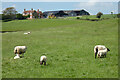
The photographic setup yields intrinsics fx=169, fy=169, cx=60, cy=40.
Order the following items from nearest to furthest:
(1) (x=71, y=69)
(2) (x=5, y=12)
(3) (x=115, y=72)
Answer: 1. (3) (x=115, y=72)
2. (1) (x=71, y=69)
3. (2) (x=5, y=12)

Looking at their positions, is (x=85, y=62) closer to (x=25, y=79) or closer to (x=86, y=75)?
(x=86, y=75)

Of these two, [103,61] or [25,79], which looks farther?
[103,61]

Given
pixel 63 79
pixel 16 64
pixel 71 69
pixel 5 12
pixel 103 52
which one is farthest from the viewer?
pixel 5 12

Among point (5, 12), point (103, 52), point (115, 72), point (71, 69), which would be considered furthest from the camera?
point (5, 12)

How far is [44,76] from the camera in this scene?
12828 millimetres

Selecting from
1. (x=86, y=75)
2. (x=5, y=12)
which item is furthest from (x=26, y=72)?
(x=5, y=12)

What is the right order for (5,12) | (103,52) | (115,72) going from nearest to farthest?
1. (115,72)
2. (103,52)
3. (5,12)

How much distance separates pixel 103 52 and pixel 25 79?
962 centimetres

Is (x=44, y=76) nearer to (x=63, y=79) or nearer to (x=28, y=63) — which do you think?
(x=63, y=79)

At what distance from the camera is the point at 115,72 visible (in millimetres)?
13445

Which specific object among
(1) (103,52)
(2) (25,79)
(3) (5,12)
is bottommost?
(2) (25,79)

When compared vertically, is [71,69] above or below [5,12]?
below

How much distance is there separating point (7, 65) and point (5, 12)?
525 feet

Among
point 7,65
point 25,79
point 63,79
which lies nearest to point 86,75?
point 63,79
